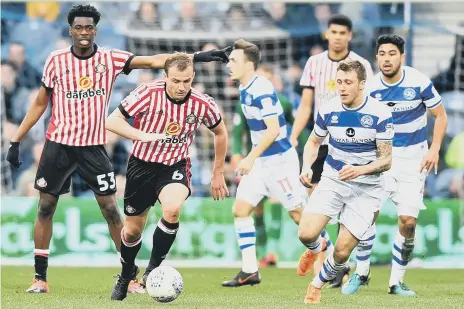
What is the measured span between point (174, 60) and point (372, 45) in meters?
7.39

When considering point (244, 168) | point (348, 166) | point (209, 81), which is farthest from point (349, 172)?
point (209, 81)

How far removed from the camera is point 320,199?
934cm

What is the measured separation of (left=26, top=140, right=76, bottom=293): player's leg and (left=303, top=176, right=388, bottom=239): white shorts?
220cm

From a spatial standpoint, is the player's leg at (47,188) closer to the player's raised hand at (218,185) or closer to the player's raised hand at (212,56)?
the player's raised hand at (218,185)

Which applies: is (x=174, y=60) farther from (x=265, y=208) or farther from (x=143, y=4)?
(x=143, y=4)

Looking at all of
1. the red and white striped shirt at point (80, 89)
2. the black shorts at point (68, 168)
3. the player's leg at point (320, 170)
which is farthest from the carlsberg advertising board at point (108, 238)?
the red and white striped shirt at point (80, 89)

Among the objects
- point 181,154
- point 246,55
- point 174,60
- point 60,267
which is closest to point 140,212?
point 181,154

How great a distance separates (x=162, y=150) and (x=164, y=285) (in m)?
1.28

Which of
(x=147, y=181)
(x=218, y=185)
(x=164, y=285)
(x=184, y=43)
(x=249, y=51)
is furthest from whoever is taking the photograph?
(x=184, y=43)

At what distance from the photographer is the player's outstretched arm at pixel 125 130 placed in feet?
28.4

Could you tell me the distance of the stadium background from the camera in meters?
14.6

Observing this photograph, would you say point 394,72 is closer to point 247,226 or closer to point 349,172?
point 349,172

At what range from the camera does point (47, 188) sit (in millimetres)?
9883

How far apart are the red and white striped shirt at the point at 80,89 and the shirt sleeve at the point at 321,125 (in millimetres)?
1767
